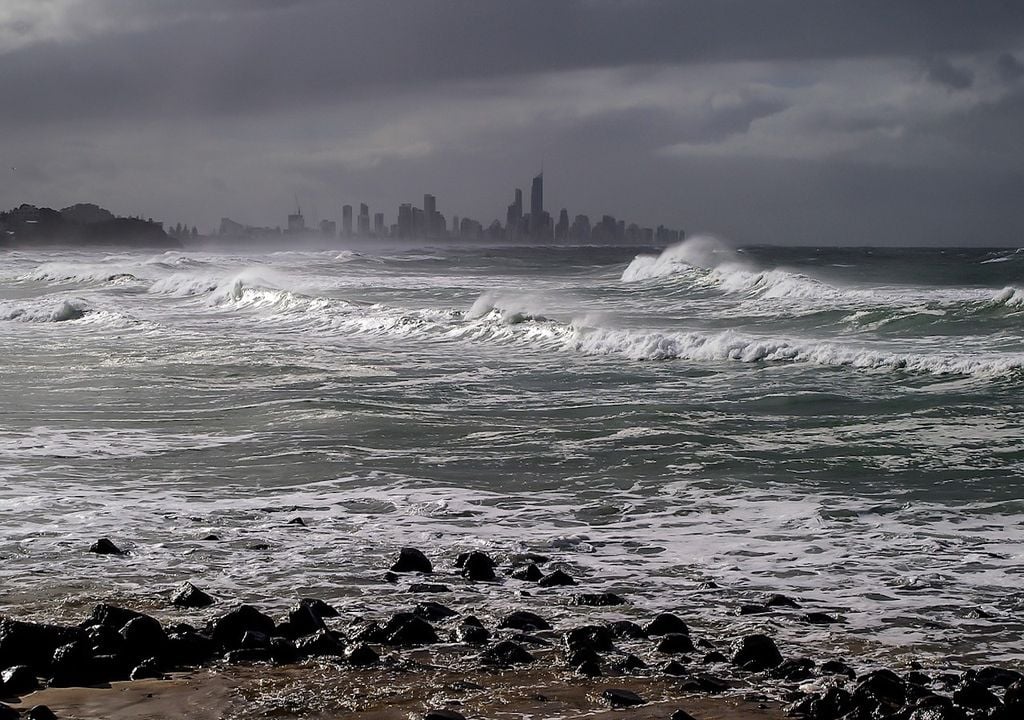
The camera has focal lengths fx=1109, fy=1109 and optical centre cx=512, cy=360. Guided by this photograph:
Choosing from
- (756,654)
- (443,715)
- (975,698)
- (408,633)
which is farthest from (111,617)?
(975,698)

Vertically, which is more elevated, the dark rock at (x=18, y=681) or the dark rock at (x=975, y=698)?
the dark rock at (x=975, y=698)

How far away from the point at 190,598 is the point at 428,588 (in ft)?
4.82

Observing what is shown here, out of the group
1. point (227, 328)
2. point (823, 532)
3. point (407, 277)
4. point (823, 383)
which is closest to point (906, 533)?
point (823, 532)

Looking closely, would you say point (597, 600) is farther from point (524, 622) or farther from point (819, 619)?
point (819, 619)

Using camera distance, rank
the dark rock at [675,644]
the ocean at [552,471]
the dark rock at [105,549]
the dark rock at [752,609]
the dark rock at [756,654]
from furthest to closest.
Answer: the dark rock at [105,549]
the ocean at [552,471]
the dark rock at [752,609]
the dark rock at [675,644]
the dark rock at [756,654]

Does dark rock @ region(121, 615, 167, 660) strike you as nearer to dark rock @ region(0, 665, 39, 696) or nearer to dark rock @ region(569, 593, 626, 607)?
dark rock @ region(0, 665, 39, 696)

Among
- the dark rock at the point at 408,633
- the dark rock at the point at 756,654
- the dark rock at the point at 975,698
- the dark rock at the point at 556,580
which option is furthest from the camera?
the dark rock at the point at 556,580

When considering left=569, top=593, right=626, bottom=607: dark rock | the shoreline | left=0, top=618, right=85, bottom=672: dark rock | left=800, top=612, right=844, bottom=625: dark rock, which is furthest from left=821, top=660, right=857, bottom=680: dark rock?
left=0, top=618, right=85, bottom=672: dark rock

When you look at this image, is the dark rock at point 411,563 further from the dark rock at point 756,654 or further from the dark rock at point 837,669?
the dark rock at point 837,669

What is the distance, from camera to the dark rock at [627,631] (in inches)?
244

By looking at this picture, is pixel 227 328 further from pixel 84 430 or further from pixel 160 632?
pixel 160 632

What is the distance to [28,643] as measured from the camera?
18.5 ft

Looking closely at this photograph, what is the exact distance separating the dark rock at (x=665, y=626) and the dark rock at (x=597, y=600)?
58 cm

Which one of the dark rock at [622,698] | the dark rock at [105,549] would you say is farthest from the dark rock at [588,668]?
the dark rock at [105,549]
